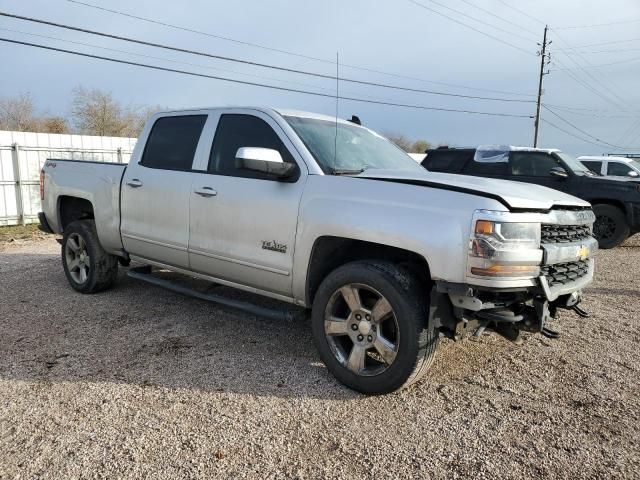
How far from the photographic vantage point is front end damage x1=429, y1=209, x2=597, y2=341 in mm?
2992

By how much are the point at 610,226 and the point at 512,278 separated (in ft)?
28.3

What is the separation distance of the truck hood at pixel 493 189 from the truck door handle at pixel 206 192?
4.34 feet

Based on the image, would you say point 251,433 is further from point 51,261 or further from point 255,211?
point 51,261

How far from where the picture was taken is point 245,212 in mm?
4117

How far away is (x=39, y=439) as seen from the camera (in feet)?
9.59

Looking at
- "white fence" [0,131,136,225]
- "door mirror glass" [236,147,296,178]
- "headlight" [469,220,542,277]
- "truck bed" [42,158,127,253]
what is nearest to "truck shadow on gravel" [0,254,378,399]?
"truck bed" [42,158,127,253]

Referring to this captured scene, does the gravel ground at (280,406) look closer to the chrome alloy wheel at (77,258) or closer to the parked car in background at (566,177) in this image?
the chrome alloy wheel at (77,258)

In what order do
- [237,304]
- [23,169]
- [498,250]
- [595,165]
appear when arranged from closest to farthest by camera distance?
[498,250] → [237,304] → [595,165] → [23,169]

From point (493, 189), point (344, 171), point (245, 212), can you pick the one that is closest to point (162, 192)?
point (245, 212)

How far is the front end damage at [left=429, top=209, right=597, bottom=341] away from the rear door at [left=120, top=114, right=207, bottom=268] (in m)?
2.54

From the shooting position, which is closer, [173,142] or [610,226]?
[173,142]

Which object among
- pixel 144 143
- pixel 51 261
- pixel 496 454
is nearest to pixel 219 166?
pixel 144 143

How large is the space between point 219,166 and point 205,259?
82 centimetres

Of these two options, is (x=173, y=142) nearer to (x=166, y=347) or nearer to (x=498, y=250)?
(x=166, y=347)
